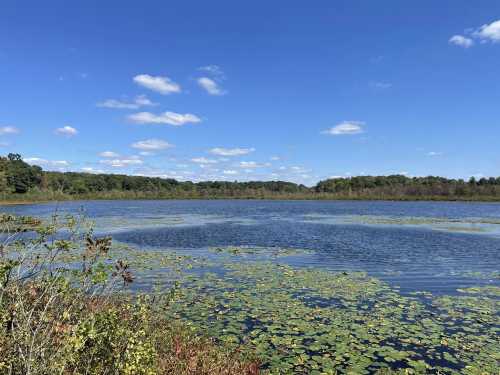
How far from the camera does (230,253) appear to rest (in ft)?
85.8

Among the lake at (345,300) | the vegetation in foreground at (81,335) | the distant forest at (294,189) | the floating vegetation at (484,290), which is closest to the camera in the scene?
the vegetation in foreground at (81,335)

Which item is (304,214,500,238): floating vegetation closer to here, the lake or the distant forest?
the lake

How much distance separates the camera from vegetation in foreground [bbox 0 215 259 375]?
542 cm

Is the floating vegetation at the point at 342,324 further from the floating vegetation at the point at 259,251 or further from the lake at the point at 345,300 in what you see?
the floating vegetation at the point at 259,251

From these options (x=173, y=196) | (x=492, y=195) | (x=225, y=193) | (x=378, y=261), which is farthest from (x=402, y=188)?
(x=378, y=261)

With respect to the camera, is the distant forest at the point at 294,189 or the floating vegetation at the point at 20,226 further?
the distant forest at the point at 294,189

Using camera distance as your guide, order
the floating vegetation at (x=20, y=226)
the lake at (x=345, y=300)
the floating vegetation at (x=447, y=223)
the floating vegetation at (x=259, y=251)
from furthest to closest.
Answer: the floating vegetation at (x=447, y=223)
the floating vegetation at (x=259, y=251)
the lake at (x=345, y=300)
the floating vegetation at (x=20, y=226)

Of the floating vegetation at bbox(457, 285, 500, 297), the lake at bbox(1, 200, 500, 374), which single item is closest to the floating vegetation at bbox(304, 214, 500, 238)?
the lake at bbox(1, 200, 500, 374)

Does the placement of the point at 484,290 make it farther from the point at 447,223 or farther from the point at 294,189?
the point at 294,189

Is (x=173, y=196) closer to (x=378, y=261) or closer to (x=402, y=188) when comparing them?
(x=402, y=188)

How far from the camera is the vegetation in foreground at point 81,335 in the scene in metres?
5.42

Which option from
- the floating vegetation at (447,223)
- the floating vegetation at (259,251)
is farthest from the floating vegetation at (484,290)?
the floating vegetation at (447,223)

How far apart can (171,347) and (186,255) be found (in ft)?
52.7

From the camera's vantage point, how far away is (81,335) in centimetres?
527
